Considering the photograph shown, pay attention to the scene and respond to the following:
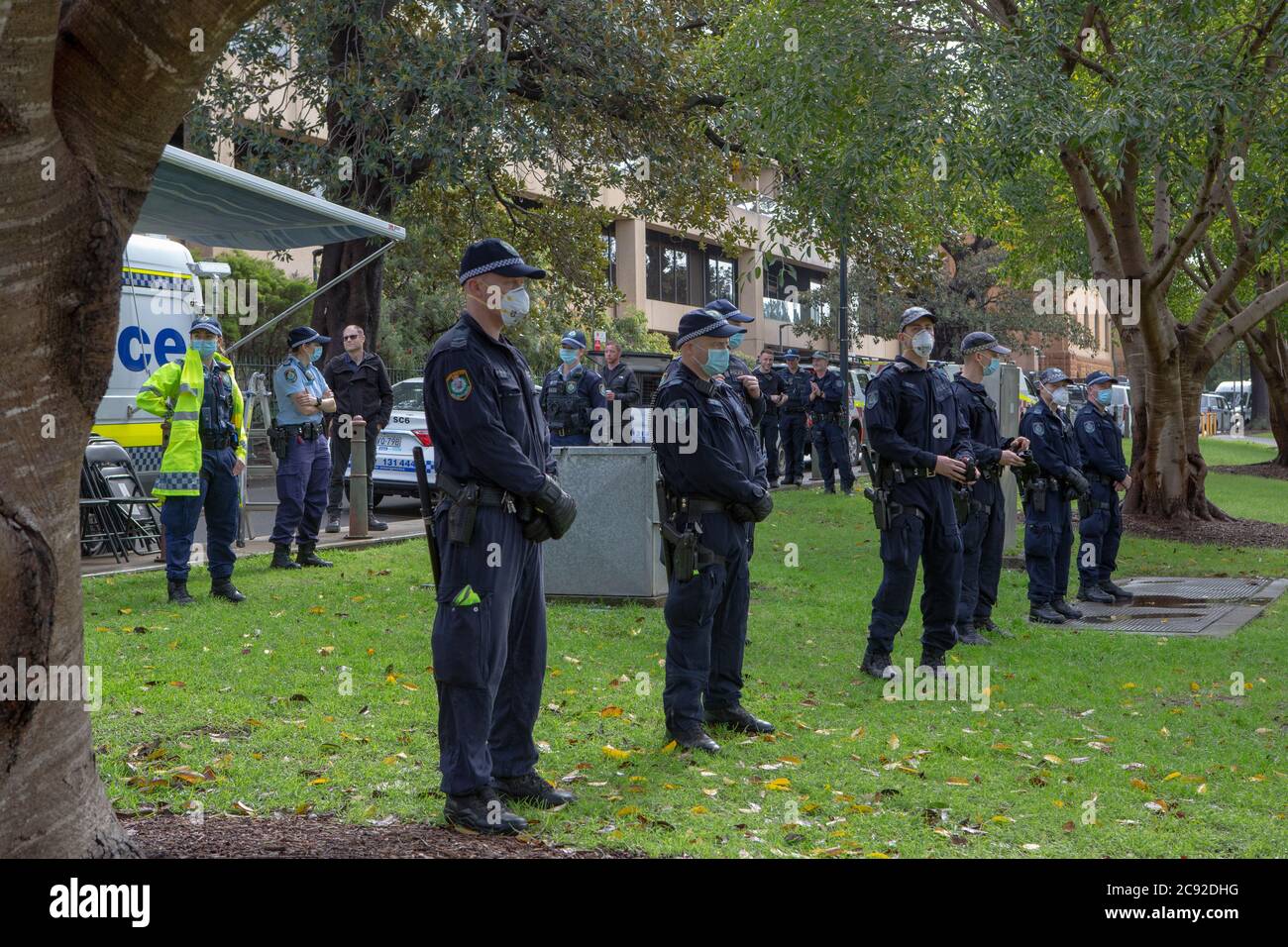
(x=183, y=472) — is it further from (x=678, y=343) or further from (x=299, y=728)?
(x=678, y=343)

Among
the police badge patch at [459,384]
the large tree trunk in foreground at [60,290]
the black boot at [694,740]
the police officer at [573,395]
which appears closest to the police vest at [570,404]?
the police officer at [573,395]

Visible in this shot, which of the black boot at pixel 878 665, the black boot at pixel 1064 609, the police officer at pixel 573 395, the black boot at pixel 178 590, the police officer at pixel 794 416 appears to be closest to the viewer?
the black boot at pixel 878 665

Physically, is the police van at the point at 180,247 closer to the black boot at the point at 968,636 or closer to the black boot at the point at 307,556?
the black boot at the point at 307,556

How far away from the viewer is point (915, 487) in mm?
7992

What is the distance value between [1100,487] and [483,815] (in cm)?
860

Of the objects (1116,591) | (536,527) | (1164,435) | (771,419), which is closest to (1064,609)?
(1116,591)

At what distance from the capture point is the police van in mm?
9820

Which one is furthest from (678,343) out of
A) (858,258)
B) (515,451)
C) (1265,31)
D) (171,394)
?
(858,258)

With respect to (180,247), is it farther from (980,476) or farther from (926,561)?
(926,561)

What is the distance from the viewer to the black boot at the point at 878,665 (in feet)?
27.0

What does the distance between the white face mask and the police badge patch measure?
13.1 inches

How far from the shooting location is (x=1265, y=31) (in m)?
14.7

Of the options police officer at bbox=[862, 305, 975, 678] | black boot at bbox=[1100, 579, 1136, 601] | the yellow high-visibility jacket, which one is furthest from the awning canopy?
black boot at bbox=[1100, 579, 1136, 601]

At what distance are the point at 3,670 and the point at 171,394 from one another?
6.18m
